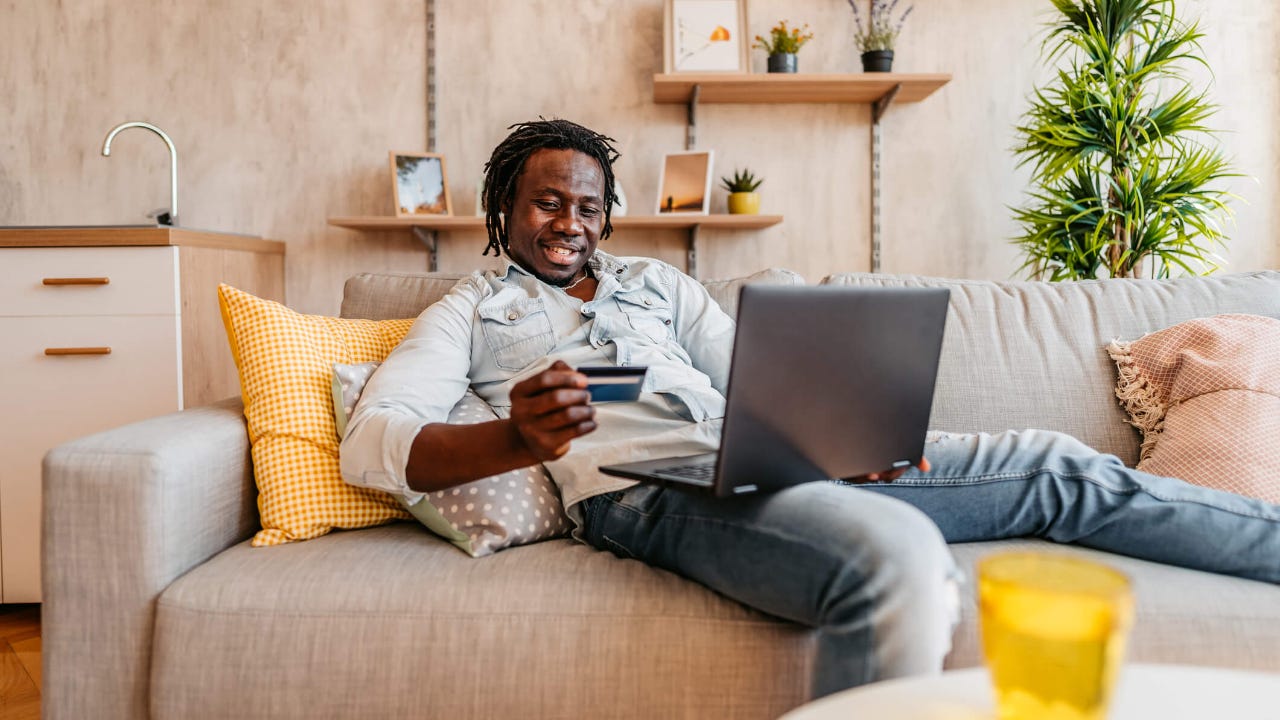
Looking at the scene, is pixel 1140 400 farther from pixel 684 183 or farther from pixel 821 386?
pixel 684 183

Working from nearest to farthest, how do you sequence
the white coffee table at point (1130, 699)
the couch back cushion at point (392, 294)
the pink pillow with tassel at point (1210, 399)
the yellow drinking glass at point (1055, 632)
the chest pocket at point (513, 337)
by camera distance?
1. the yellow drinking glass at point (1055, 632)
2. the white coffee table at point (1130, 699)
3. the pink pillow with tassel at point (1210, 399)
4. the chest pocket at point (513, 337)
5. the couch back cushion at point (392, 294)

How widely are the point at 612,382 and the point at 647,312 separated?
660mm

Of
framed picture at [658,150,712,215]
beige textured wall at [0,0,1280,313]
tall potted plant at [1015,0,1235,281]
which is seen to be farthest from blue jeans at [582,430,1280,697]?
beige textured wall at [0,0,1280,313]

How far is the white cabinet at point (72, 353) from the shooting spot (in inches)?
82.2

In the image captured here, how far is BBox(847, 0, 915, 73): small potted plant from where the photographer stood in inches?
93.4

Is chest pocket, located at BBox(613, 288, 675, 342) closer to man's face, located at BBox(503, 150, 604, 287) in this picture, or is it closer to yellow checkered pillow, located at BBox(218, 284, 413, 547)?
man's face, located at BBox(503, 150, 604, 287)

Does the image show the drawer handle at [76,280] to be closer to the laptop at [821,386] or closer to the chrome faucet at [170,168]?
the chrome faucet at [170,168]

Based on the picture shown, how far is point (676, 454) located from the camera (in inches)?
49.0

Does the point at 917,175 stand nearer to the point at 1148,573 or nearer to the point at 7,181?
the point at 1148,573

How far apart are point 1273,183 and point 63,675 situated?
305 centimetres

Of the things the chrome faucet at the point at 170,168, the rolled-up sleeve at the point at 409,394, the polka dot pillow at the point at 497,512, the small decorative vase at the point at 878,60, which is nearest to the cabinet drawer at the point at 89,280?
the chrome faucet at the point at 170,168

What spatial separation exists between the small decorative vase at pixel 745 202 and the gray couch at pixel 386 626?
4.54 feet

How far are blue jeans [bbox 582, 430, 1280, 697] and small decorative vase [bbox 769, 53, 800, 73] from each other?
55.0 inches

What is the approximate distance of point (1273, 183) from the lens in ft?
8.30
